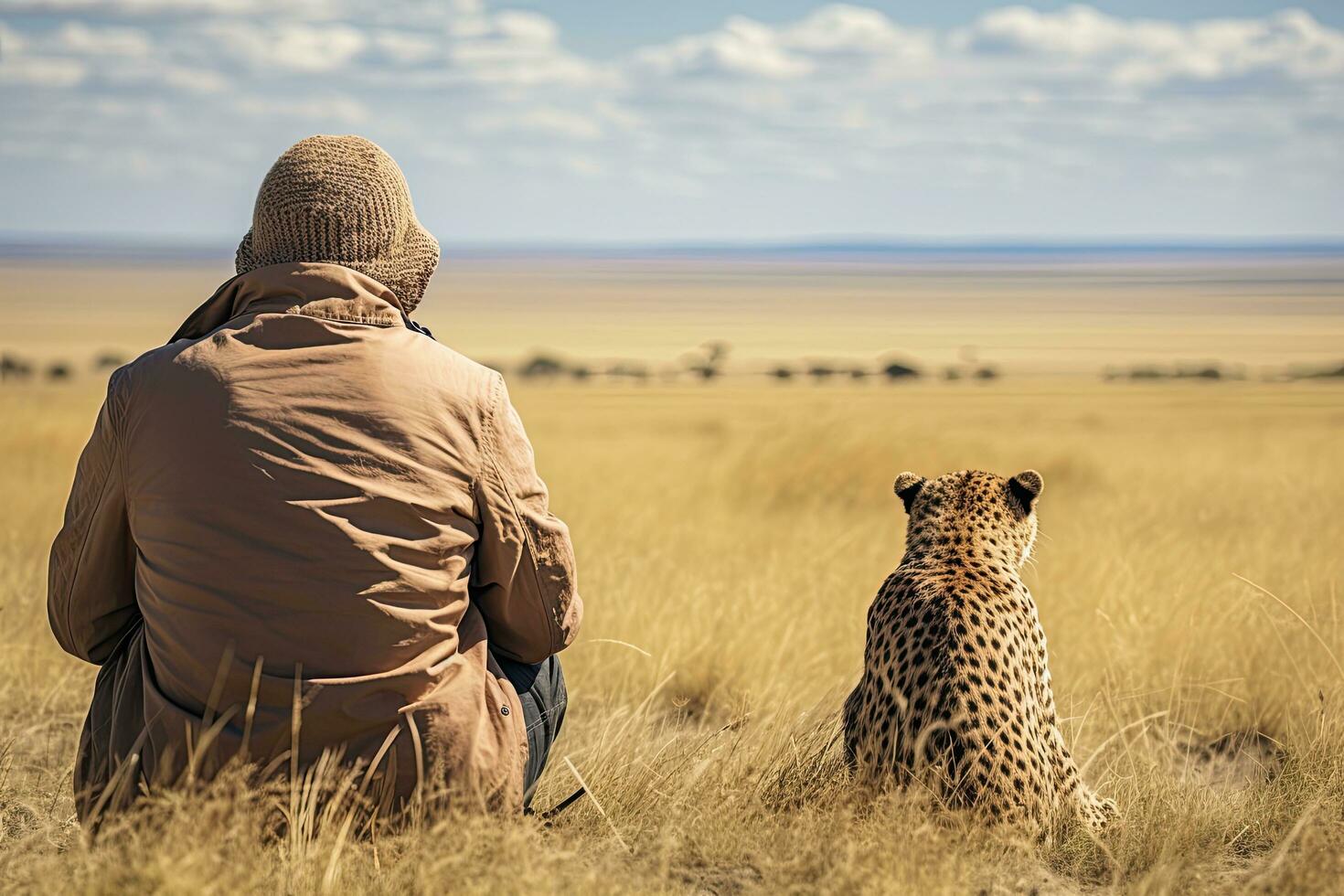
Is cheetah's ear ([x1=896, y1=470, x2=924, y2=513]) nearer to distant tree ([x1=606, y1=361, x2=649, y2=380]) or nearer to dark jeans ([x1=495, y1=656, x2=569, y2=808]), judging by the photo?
dark jeans ([x1=495, y1=656, x2=569, y2=808])

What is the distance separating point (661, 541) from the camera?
21.5 feet

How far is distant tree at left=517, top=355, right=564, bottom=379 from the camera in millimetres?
29797

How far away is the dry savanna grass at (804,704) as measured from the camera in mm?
2102

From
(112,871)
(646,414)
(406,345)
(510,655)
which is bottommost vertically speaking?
(646,414)

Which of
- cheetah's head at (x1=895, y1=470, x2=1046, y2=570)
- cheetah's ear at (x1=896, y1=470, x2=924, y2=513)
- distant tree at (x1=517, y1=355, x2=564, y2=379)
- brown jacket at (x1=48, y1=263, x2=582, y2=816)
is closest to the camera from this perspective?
brown jacket at (x1=48, y1=263, x2=582, y2=816)

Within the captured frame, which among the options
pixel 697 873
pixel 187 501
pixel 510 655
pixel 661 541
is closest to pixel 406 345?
pixel 187 501

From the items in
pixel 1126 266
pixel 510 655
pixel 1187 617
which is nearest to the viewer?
pixel 510 655

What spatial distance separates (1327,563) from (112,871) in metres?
4.98

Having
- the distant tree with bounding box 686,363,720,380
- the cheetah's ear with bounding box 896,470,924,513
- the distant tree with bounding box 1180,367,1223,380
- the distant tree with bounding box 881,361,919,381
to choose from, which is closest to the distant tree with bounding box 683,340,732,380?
the distant tree with bounding box 686,363,720,380

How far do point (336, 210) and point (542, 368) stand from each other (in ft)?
92.4

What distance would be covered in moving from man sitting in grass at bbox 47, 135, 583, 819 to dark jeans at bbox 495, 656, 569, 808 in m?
0.09

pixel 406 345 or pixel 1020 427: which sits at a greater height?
pixel 406 345

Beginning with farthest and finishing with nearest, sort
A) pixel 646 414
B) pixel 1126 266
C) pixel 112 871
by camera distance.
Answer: pixel 1126 266, pixel 646 414, pixel 112 871

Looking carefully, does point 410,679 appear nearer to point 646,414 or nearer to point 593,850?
point 593,850
